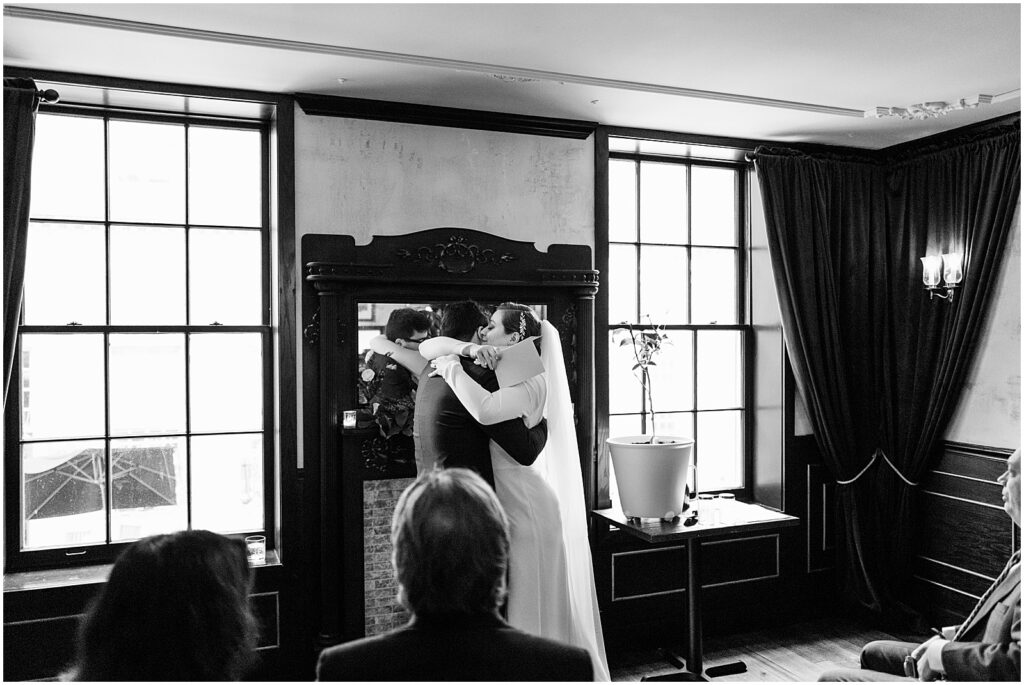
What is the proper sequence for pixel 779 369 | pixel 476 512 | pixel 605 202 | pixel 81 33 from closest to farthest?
pixel 476 512, pixel 81 33, pixel 605 202, pixel 779 369

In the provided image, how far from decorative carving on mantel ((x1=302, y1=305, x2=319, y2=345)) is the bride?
49 centimetres

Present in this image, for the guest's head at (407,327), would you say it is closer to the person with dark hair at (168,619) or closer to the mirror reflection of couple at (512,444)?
the mirror reflection of couple at (512,444)

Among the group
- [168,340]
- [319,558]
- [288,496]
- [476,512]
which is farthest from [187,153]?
[476,512]

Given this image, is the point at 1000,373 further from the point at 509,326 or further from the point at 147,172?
the point at 147,172

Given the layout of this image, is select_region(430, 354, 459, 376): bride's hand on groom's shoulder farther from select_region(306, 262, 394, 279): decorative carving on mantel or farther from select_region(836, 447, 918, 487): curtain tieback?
select_region(836, 447, 918, 487): curtain tieback

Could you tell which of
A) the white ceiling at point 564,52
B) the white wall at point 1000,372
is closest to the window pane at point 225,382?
the white ceiling at point 564,52

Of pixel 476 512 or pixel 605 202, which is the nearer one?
pixel 476 512

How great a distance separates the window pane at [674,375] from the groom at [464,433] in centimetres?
125

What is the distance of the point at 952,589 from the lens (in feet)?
14.1

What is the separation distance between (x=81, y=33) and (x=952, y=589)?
15.8 feet

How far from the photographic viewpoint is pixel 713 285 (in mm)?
4559

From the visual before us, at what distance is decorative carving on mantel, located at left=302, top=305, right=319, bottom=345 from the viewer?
11.5ft

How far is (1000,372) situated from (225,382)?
384cm

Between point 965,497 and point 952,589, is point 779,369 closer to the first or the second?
point 965,497
